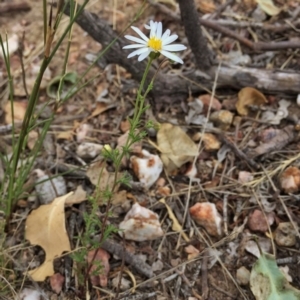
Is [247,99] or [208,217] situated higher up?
[247,99]

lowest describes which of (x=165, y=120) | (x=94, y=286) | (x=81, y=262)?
(x=94, y=286)

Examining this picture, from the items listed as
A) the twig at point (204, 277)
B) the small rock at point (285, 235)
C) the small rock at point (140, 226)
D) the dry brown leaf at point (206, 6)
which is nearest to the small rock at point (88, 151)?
the small rock at point (140, 226)

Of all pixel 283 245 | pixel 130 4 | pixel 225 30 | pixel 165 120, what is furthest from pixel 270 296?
pixel 130 4

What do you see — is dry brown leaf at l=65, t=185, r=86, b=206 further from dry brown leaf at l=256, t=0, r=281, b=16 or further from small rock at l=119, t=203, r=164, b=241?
dry brown leaf at l=256, t=0, r=281, b=16

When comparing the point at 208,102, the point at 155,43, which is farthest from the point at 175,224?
the point at 155,43

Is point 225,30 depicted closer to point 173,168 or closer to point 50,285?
point 173,168

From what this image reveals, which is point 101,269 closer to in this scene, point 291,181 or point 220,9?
point 291,181
